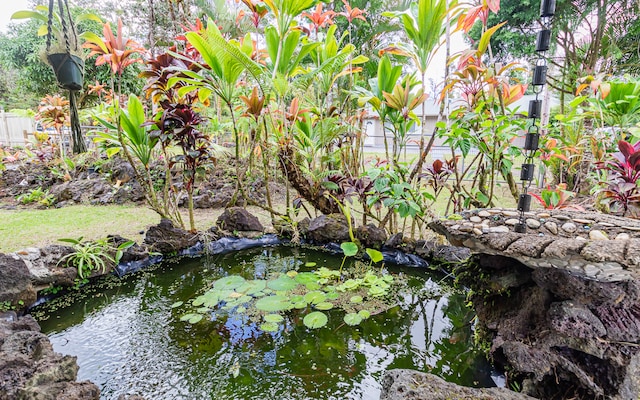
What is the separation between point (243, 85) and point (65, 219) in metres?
2.61

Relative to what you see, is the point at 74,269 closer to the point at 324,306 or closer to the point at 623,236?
the point at 324,306

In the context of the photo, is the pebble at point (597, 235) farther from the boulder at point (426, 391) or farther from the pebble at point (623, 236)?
the boulder at point (426, 391)

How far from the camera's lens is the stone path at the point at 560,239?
95cm

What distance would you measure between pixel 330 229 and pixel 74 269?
1982 mm

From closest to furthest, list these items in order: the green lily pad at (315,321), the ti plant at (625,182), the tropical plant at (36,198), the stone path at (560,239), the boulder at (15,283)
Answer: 1. the stone path at (560,239)
2. the ti plant at (625,182)
3. the green lily pad at (315,321)
4. the boulder at (15,283)
5. the tropical plant at (36,198)

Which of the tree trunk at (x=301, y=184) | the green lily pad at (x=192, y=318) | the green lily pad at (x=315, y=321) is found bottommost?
the green lily pad at (x=192, y=318)

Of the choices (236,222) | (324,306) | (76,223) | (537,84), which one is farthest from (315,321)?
(76,223)

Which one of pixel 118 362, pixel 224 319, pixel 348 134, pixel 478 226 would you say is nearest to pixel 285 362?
pixel 224 319

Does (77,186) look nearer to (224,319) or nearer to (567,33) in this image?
(224,319)

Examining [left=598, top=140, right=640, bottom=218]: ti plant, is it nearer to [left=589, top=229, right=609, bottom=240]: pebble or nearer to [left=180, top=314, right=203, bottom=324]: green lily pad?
[left=589, top=229, right=609, bottom=240]: pebble

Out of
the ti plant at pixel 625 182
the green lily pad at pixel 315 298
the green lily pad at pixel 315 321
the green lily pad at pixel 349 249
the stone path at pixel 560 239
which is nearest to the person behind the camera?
the stone path at pixel 560 239

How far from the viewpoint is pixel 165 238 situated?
Result: 2.76 meters

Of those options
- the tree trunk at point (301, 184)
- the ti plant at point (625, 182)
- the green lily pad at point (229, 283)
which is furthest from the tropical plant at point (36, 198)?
the ti plant at point (625, 182)

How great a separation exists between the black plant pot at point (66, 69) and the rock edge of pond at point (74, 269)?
3.80ft
